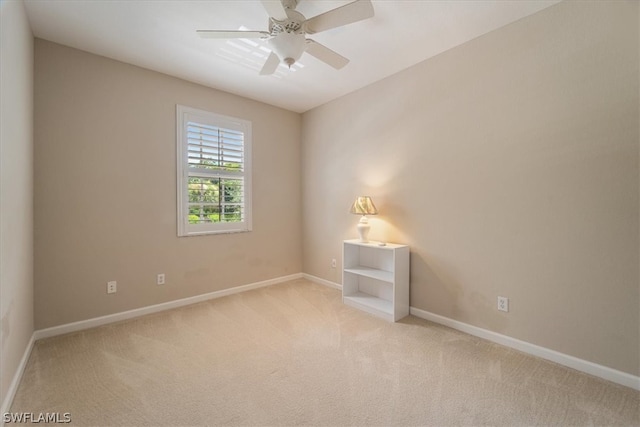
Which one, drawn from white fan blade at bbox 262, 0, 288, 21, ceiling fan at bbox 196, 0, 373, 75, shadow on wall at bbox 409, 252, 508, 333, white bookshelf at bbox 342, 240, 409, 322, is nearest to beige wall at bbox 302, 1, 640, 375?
shadow on wall at bbox 409, 252, 508, 333

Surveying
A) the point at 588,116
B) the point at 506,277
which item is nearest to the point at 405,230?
the point at 506,277

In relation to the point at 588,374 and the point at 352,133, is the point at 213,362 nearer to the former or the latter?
the point at 588,374

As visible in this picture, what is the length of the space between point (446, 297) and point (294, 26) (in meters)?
2.69

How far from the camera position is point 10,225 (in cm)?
172

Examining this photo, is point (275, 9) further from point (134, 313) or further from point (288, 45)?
point (134, 313)

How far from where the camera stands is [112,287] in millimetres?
2836

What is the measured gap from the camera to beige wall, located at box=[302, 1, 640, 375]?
1.87 metres

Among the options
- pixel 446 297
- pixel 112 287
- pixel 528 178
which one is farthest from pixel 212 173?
pixel 528 178

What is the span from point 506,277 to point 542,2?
2.15 meters

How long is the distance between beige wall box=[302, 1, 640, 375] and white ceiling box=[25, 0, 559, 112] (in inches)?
10.1

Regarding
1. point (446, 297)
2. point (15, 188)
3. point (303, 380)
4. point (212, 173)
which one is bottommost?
point (303, 380)

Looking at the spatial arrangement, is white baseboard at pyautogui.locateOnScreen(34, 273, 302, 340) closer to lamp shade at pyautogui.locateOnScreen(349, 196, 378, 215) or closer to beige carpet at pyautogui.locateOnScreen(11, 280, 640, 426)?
beige carpet at pyautogui.locateOnScreen(11, 280, 640, 426)

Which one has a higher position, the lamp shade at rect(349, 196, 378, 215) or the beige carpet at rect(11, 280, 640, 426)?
the lamp shade at rect(349, 196, 378, 215)

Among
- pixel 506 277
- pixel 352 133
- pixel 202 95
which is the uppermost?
pixel 202 95
